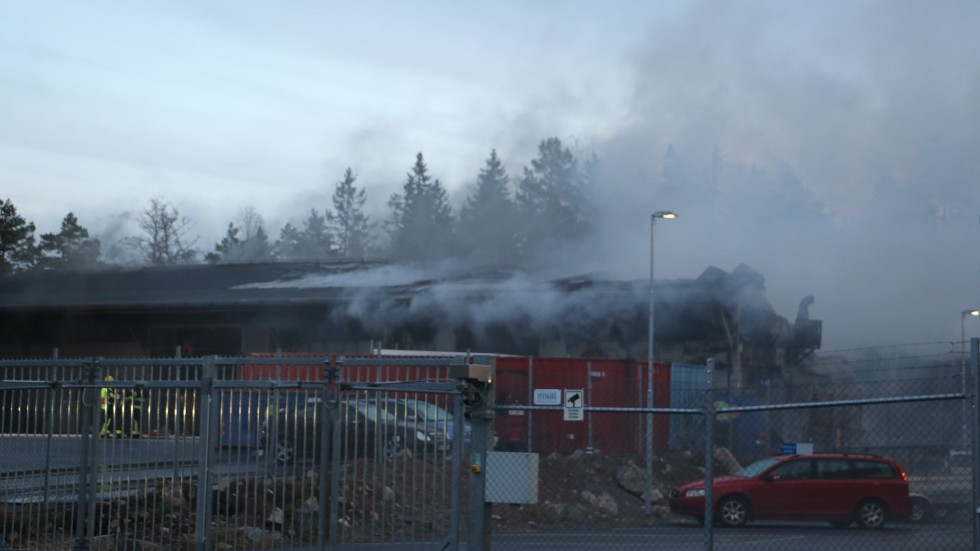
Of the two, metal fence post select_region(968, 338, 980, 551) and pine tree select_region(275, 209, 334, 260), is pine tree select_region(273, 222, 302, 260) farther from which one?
metal fence post select_region(968, 338, 980, 551)

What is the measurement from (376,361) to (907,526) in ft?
21.1

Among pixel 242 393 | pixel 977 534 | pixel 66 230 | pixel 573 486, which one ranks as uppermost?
pixel 66 230

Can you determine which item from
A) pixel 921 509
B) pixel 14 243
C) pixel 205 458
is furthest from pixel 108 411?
pixel 14 243

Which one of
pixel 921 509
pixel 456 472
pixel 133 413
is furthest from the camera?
pixel 921 509

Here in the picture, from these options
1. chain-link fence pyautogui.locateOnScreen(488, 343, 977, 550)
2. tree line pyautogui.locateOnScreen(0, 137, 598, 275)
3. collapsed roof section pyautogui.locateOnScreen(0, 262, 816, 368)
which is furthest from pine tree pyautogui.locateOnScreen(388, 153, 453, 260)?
chain-link fence pyautogui.locateOnScreen(488, 343, 977, 550)

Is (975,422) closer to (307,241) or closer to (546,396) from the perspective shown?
(546,396)

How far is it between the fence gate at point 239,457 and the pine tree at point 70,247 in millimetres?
72230

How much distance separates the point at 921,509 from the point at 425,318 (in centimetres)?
2729

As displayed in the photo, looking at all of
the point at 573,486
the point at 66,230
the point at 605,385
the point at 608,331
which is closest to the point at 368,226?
the point at 66,230

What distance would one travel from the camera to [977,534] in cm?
→ 793

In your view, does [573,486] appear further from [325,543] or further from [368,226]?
[368,226]

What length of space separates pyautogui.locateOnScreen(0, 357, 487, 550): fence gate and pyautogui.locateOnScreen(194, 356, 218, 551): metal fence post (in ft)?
0.05

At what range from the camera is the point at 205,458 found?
10.6 meters

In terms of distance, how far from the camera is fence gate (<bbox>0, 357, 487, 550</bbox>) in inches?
394
